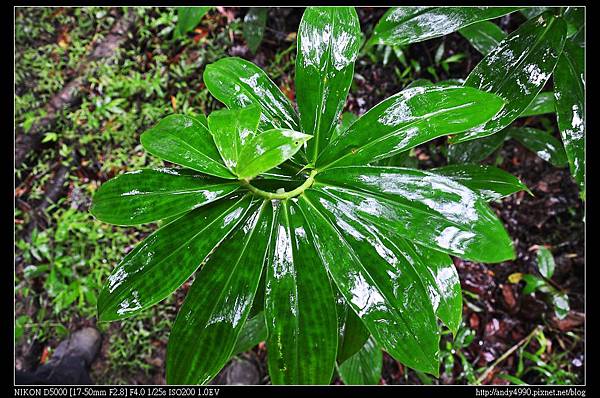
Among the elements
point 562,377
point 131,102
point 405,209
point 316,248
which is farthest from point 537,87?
point 131,102

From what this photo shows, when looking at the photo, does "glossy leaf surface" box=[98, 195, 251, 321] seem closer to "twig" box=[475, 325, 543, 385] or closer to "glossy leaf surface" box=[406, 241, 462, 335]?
"glossy leaf surface" box=[406, 241, 462, 335]

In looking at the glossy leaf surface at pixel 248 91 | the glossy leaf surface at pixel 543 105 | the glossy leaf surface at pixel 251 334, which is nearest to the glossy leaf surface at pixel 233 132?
the glossy leaf surface at pixel 248 91

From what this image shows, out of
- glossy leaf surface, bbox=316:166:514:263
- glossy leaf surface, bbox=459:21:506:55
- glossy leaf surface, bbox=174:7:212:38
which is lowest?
glossy leaf surface, bbox=316:166:514:263

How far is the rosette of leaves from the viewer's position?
725 mm

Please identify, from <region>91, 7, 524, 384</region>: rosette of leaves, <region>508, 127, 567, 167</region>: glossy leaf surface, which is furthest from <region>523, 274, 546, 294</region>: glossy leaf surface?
<region>91, 7, 524, 384</region>: rosette of leaves

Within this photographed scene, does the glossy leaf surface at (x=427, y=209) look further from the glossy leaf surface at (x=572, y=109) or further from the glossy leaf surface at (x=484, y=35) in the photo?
the glossy leaf surface at (x=484, y=35)

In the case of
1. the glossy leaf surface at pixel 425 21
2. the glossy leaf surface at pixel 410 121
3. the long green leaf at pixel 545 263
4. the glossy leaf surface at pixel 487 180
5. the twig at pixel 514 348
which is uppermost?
the glossy leaf surface at pixel 425 21

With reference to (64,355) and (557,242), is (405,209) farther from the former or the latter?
(64,355)

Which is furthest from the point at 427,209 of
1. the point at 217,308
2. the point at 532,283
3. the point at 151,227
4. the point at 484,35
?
the point at 151,227

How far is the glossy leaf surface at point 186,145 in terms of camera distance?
76 centimetres

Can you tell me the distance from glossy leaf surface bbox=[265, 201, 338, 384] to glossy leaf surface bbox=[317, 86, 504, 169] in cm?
16

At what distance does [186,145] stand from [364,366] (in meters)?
0.98

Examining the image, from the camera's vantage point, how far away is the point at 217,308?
2.55 feet

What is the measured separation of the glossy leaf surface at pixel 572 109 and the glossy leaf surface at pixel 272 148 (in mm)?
635
